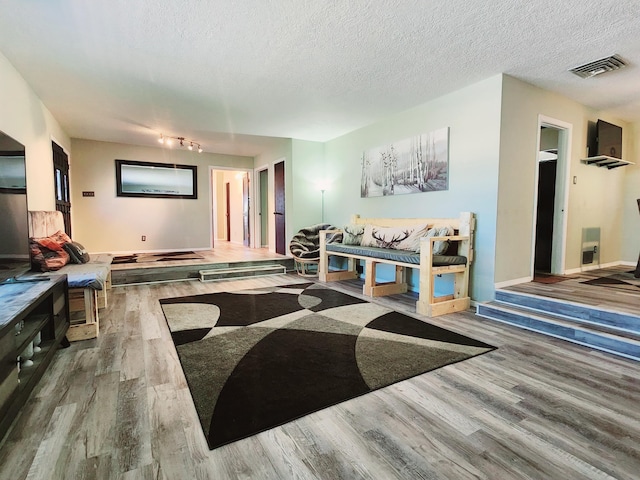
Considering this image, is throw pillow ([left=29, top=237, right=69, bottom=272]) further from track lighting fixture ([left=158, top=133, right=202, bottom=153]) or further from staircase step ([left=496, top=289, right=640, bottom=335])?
staircase step ([left=496, top=289, right=640, bottom=335])

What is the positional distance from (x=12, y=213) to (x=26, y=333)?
95 cm

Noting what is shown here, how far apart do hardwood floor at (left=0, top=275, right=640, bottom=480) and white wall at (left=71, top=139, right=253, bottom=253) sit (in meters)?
5.05

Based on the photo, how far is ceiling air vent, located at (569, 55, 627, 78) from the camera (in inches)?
110

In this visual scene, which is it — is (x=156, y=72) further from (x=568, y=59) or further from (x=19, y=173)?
(x=568, y=59)

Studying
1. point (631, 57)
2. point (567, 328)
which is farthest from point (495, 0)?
point (567, 328)

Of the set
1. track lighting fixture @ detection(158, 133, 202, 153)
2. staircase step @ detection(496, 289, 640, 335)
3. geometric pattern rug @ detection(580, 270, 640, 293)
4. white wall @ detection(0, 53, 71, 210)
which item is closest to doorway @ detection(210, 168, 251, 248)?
track lighting fixture @ detection(158, 133, 202, 153)

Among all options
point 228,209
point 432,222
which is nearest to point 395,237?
point 432,222

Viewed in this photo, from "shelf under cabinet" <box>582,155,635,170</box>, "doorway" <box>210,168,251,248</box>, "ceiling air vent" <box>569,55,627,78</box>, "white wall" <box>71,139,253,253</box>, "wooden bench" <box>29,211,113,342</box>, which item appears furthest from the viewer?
"doorway" <box>210,168,251,248</box>

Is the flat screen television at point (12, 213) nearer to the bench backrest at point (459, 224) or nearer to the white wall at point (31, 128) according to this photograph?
the white wall at point (31, 128)

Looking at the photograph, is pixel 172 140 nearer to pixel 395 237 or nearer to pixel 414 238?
pixel 395 237

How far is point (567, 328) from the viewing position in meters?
2.53

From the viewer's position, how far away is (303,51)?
269 centimetres

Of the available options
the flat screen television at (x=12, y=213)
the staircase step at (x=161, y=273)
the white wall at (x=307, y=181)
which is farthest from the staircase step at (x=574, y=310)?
the flat screen television at (x=12, y=213)

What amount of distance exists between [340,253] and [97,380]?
324 centimetres
